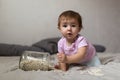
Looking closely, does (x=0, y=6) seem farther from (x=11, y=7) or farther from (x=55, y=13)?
(x=55, y=13)

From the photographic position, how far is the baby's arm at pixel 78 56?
1.34 metres

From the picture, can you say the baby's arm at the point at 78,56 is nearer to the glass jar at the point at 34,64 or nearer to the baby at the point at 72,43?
the baby at the point at 72,43

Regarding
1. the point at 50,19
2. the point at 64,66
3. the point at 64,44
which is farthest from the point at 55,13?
the point at 64,66

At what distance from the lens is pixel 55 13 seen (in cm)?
235

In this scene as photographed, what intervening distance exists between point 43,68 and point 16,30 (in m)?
1.00

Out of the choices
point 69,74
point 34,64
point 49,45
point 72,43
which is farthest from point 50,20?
point 69,74

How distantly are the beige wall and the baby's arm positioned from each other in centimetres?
99

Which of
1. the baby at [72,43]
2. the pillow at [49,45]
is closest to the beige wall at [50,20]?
the pillow at [49,45]

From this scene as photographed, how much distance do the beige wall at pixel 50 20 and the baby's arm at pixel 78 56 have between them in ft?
3.25

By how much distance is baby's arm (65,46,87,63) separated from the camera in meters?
1.34

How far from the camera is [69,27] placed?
138 centimetres

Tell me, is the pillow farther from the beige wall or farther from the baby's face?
the baby's face

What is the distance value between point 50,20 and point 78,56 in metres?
1.04

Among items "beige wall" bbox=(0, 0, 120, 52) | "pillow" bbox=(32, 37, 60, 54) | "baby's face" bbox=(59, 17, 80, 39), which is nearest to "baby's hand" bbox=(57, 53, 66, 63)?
"baby's face" bbox=(59, 17, 80, 39)
